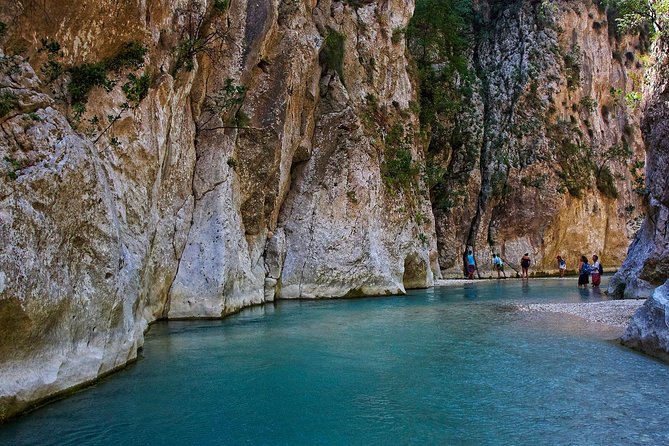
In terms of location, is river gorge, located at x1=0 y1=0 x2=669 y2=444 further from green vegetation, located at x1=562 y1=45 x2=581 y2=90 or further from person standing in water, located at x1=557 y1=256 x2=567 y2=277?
person standing in water, located at x1=557 y1=256 x2=567 y2=277

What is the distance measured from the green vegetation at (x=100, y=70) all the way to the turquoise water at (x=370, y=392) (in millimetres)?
5279

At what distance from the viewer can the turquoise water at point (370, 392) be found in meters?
6.43

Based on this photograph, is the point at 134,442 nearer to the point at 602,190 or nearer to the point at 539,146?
the point at 539,146

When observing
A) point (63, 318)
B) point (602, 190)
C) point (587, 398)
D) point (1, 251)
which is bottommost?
point (587, 398)

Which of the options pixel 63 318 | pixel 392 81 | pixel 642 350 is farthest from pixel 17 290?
pixel 392 81

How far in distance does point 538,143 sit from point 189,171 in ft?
114

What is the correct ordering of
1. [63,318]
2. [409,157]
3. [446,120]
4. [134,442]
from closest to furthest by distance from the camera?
[134,442]
[63,318]
[409,157]
[446,120]

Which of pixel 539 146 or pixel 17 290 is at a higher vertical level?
pixel 539 146

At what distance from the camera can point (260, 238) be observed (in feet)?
71.5

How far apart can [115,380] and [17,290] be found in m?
2.72

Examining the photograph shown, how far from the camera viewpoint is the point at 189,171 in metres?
17.1

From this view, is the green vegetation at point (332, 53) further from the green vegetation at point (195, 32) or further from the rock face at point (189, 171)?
the green vegetation at point (195, 32)

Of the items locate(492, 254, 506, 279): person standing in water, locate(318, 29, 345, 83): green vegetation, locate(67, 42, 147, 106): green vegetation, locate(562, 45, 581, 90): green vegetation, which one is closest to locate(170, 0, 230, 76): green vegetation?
locate(67, 42, 147, 106): green vegetation

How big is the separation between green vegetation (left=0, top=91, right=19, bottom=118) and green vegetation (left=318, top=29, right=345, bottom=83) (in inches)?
769
